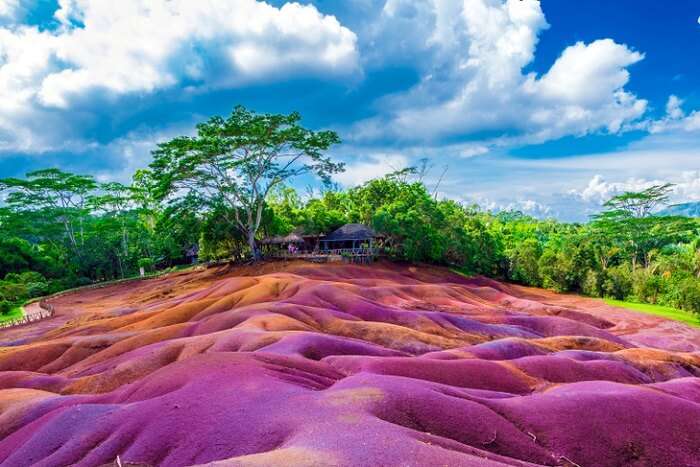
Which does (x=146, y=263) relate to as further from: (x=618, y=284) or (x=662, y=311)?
(x=662, y=311)

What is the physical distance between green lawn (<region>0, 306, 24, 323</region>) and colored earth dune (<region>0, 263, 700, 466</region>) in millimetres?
20071

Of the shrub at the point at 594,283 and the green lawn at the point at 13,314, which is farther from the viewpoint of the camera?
the shrub at the point at 594,283

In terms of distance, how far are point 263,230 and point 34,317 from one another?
2824cm

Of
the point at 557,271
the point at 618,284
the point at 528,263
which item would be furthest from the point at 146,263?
the point at 618,284

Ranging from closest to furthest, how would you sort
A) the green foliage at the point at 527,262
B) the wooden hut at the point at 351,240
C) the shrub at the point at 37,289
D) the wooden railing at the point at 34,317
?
the wooden railing at the point at 34,317 → the shrub at the point at 37,289 → the wooden hut at the point at 351,240 → the green foliage at the point at 527,262

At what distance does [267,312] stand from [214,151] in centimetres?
2744

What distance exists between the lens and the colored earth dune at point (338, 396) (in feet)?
32.7

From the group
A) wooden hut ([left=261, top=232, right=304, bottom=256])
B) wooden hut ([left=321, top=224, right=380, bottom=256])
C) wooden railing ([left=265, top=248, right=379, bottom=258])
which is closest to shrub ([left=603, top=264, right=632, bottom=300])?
wooden railing ([left=265, top=248, right=379, bottom=258])

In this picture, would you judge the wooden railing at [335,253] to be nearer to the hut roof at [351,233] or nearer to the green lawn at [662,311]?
the hut roof at [351,233]

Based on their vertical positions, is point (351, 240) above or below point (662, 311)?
above

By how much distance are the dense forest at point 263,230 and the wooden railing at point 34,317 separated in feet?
11.6

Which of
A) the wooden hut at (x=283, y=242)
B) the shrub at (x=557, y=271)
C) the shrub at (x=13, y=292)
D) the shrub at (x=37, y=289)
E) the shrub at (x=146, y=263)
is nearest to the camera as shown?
the shrub at (x=13, y=292)

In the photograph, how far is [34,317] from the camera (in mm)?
41531

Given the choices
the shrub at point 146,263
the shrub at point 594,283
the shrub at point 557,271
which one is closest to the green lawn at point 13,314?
the shrub at point 146,263
